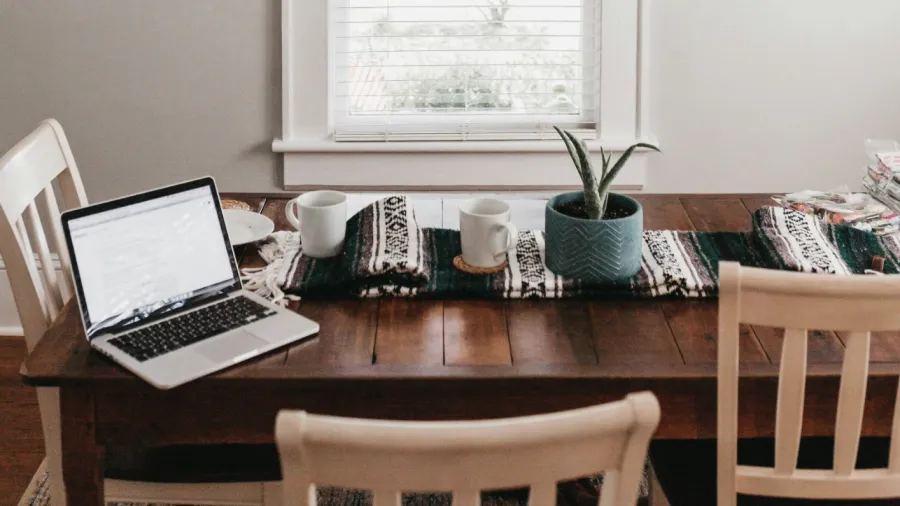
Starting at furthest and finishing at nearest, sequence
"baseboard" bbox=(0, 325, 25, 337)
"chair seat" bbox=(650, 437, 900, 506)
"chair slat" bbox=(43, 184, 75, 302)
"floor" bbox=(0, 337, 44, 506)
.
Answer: "baseboard" bbox=(0, 325, 25, 337) < "floor" bbox=(0, 337, 44, 506) < "chair slat" bbox=(43, 184, 75, 302) < "chair seat" bbox=(650, 437, 900, 506)

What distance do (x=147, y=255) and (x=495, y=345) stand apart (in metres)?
0.54

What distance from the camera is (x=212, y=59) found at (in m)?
2.61

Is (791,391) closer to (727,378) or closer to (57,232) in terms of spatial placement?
(727,378)

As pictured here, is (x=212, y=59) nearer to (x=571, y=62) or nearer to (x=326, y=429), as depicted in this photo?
(x=571, y=62)

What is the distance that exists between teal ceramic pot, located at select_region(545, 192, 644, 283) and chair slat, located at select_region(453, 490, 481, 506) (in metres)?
0.72

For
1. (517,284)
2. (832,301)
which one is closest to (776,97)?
(517,284)

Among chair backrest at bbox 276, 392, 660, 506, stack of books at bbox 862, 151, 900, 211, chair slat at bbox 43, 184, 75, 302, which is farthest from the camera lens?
stack of books at bbox 862, 151, 900, 211

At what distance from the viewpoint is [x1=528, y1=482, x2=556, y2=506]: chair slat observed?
0.87 m

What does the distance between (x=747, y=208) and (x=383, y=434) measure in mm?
1361

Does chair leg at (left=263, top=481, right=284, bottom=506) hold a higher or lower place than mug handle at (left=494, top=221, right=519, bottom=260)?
lower

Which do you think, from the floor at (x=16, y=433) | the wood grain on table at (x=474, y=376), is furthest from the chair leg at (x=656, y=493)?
the floor at (x=16, y=433)

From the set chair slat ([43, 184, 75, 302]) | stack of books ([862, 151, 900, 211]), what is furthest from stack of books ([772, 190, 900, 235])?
chair slat ([43, 184, 75, 302])

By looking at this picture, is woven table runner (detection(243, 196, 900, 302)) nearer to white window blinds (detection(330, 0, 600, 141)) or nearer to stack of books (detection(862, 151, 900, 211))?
stack of books (detection(862, 151, 900, 211))

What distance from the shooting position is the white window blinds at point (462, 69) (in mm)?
2590
